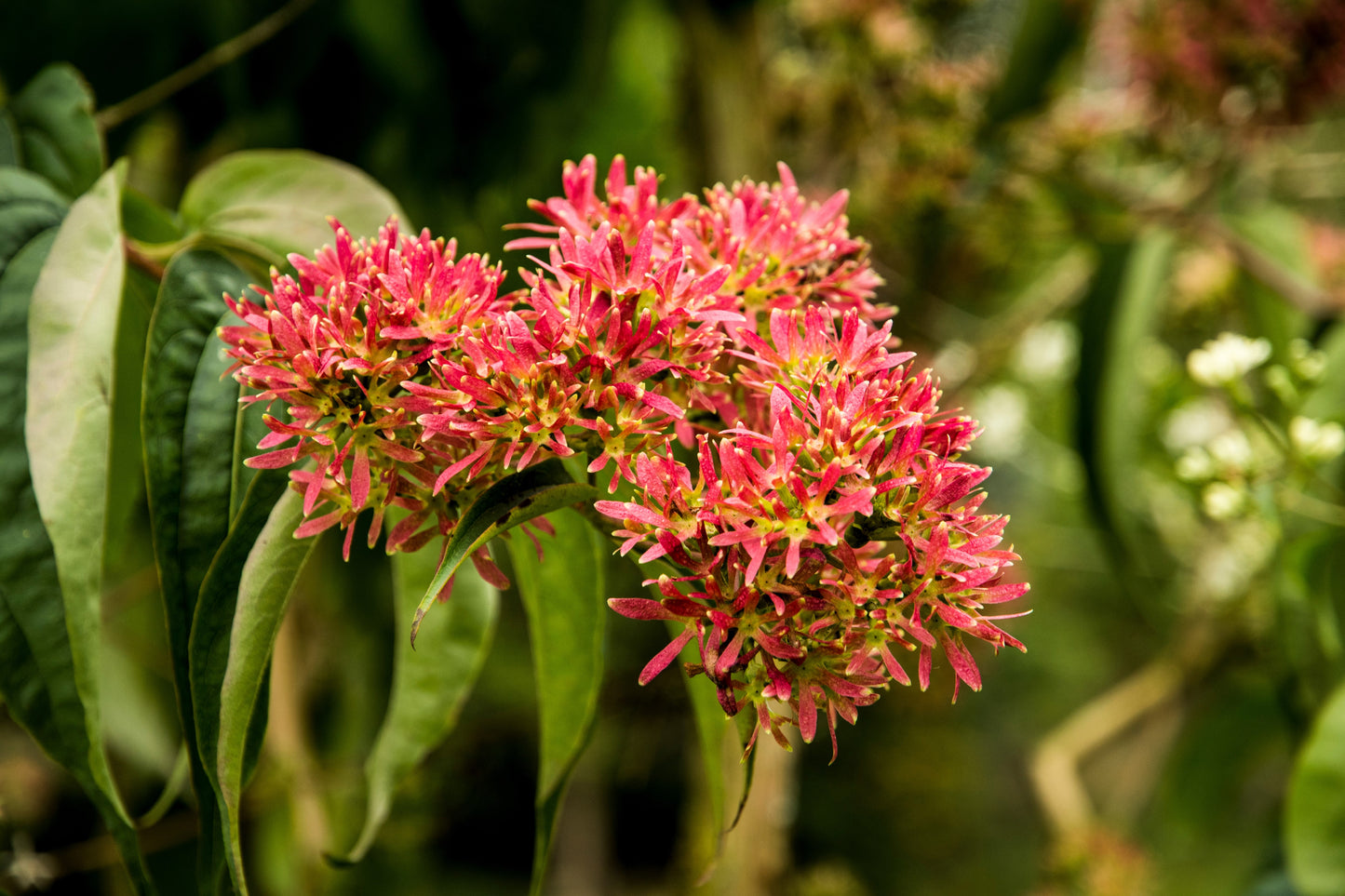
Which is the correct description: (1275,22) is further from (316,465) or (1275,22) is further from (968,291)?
(316,465)

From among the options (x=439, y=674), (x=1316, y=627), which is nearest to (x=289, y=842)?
(x=439, y=674)

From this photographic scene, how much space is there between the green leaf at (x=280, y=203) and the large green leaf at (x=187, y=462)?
7 cm

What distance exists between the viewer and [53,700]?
1.04 feet

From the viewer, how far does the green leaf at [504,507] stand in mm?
265

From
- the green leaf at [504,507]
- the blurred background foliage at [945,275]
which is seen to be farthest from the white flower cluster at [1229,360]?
the green leaf at [504,507]

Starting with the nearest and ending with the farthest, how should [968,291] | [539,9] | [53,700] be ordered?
1. [53,700]
2. [539,9]
3. [968,291]

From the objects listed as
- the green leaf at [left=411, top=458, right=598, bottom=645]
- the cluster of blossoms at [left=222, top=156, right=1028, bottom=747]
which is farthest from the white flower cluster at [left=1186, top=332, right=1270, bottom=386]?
the green leaf at [left=411, top=458, right=598, bottom=645]

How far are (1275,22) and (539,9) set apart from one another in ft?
2.47

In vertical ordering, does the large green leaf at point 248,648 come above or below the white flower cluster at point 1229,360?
below

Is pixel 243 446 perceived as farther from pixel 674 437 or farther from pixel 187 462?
pixel 674 437

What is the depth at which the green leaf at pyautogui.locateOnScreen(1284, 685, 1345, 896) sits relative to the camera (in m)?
0.56

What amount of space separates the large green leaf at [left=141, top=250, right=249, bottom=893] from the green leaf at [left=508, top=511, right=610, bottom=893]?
12cm

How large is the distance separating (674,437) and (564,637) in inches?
5.6

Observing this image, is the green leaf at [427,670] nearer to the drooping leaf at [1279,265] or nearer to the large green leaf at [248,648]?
the large green leaf at [248,648]
